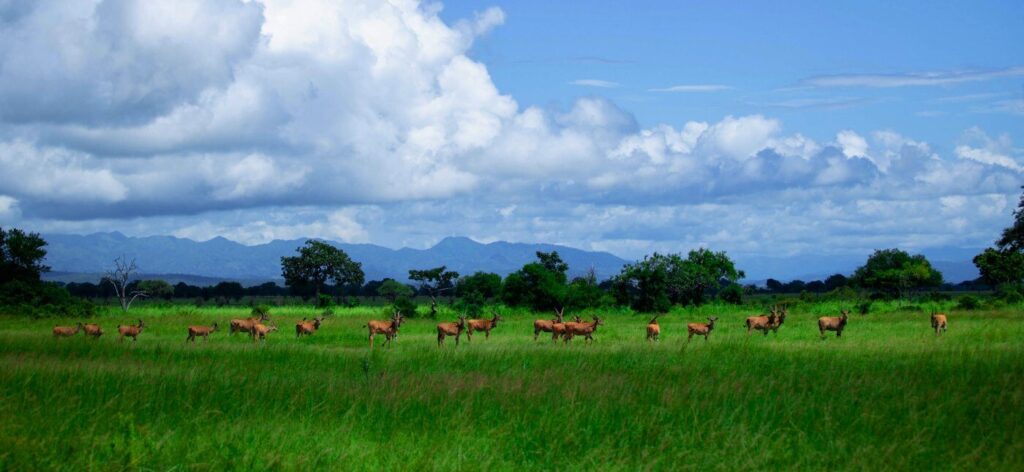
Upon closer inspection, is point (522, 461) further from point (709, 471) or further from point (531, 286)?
point (531, 286)

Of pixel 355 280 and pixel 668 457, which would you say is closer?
pixel 668 457

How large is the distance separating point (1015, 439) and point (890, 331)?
2113 centimetres

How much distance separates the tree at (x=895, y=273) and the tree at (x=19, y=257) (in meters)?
73.7

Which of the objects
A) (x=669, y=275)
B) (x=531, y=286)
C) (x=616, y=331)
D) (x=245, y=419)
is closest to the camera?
(x=245, y=419)

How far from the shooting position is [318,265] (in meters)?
98.3

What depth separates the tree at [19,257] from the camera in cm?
5991

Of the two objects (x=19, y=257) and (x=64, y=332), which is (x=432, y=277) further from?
(x=64, y=332)

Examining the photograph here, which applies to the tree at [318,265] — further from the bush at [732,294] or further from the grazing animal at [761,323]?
the grazing animal at [761,323]

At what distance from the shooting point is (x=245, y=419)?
12.6m

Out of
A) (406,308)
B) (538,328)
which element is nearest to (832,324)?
(538,328)

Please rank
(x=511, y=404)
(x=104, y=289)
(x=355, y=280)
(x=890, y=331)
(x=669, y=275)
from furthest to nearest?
1. (x=104, y=289)
2. (x=355, y=280)
3. (x=669, y=275)
4. (x=890, y=331)
5. (x=511, y=404)

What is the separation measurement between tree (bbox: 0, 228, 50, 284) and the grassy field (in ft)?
150

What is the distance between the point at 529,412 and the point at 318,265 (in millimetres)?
87448

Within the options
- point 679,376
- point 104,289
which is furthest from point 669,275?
point 104,289
